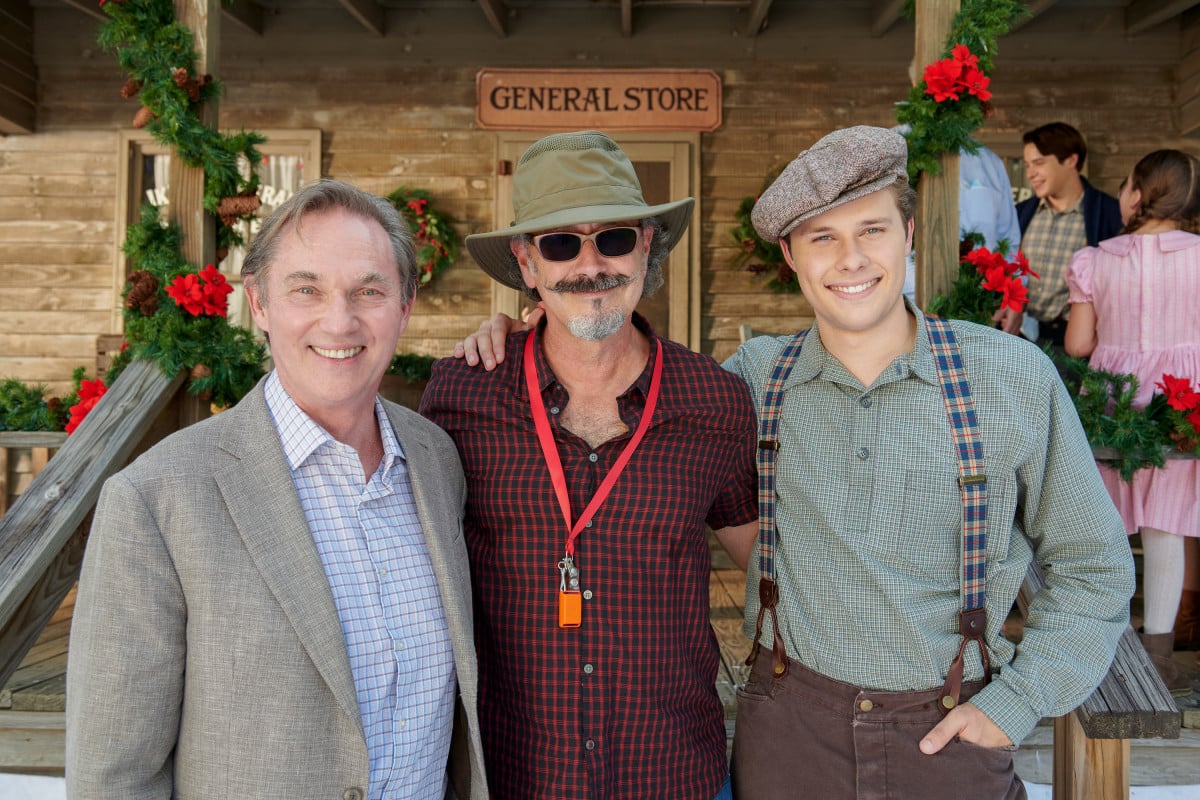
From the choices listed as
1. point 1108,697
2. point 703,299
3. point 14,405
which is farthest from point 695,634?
point 703,299

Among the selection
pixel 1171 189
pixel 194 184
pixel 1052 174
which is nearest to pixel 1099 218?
pixel 1052 174

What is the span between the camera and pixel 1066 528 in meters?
1.68

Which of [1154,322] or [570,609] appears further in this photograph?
[1154,322]

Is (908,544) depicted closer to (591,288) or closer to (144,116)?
(591,288)

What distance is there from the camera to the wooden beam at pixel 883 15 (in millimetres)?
5427

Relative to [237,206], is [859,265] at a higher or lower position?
lower

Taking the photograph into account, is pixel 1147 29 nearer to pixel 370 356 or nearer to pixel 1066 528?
pixel 1066 528

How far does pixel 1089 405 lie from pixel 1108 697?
63.1 inches

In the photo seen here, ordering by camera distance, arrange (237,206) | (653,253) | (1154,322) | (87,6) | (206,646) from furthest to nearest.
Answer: (87,6) → (1154,322) → (237,206) → (653,253) → (206,646)

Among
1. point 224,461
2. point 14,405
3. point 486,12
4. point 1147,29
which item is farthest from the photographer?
point 1147,29

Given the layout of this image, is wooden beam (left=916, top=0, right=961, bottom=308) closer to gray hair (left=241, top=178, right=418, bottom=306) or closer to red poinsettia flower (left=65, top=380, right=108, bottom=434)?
gray hair (left=241, top=178, right=418, bottom=306)

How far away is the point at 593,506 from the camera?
5.63 feet

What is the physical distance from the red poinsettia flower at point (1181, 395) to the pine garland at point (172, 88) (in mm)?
3279

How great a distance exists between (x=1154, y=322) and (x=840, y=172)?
2389mm
